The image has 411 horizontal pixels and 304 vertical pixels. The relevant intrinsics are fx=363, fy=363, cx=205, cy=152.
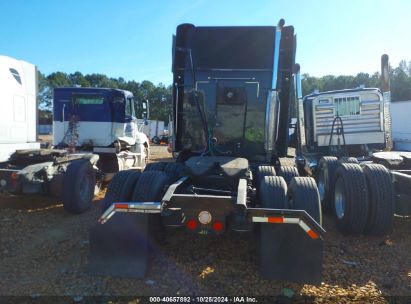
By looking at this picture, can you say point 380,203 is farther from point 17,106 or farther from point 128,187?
point 17,106

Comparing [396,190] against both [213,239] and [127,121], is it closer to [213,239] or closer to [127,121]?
[213,239]

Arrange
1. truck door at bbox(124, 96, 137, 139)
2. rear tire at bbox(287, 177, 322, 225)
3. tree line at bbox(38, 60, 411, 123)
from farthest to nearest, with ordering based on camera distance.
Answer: tree line at bbox(38, 60, 411, 123)
truck door at bbox(124, 96, 137, 139)
rear tire at bbox(287, 177, 322, 225)

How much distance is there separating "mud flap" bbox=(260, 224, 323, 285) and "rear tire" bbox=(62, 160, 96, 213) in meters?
4.14

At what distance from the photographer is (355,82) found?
217 ft

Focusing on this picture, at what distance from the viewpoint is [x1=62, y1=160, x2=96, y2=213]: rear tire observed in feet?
21.8

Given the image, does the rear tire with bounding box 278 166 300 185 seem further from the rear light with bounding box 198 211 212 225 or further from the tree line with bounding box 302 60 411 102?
the tree line with bounding box 302 60 411 102

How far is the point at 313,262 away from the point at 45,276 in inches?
116

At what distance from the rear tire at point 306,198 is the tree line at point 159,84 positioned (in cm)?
4776

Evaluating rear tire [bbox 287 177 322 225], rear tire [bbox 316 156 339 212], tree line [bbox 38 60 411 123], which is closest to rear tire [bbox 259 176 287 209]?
rear tire [bbox 287 177 322 225]

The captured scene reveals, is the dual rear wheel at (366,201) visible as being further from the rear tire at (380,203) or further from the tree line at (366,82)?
the tree line at (366,82)

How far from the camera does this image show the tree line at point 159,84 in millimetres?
56875

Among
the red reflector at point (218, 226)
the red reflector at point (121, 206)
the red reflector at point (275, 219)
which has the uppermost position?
the red reflector at point (121, 206)

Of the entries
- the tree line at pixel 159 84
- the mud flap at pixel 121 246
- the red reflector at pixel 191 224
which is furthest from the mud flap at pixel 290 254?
the tree line at pixel 159 84

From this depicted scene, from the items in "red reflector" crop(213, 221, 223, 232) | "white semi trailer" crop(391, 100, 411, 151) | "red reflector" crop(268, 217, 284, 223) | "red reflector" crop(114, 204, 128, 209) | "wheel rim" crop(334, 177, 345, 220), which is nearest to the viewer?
"red reflector" crop(268, 217, 284, 223)
